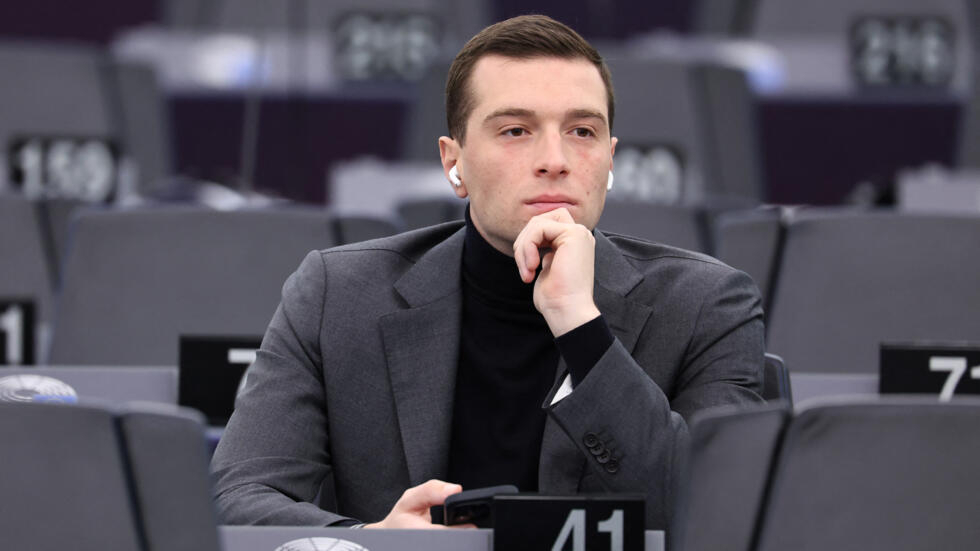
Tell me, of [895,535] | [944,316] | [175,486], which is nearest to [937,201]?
[944,316]

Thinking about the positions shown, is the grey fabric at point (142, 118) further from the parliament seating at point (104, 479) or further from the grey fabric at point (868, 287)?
the parliament seating at point (104, 479)

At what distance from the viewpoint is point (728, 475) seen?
964mm

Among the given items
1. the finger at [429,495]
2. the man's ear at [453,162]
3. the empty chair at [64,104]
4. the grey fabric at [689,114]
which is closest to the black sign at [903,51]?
the grey fabric at [689,114]

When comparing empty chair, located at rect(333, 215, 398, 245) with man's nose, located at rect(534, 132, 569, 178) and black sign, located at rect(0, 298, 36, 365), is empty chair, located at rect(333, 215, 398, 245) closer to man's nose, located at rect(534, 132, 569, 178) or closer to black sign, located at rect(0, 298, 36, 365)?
black sign, located at rect(0, 298, 36, 365)

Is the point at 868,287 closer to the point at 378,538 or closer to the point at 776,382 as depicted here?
the point at 776,382

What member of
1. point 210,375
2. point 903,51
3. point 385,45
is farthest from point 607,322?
point 903,51

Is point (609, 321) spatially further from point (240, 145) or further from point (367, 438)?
point (240, 145)

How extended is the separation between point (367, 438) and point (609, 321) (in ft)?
1.03

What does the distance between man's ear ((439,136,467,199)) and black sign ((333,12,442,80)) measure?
279 centimetres

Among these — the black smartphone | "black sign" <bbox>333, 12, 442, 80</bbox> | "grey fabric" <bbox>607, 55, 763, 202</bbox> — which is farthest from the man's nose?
"black sign" <bbox>333, 12, 442, 80</bbox>

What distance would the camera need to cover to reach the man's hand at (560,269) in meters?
1.51

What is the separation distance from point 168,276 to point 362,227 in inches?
12.9

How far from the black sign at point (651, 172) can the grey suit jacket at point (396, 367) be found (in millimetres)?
1581

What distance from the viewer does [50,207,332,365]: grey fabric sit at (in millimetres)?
2246
